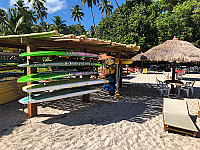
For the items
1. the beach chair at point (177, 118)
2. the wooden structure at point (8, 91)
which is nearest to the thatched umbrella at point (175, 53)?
the beach chair at point (177, 118)

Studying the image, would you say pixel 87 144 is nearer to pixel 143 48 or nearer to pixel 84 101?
pixel 84 101

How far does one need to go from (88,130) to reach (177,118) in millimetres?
2928

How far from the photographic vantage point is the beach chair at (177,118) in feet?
10.8

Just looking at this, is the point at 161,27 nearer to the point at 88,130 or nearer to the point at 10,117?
the point at 88,130

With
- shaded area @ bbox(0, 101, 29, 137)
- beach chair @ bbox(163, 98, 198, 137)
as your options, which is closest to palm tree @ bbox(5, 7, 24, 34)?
shaded area @ bbox(0, 101, 29, 137)

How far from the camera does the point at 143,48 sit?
68.1ft

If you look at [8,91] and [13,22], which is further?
[13,22]

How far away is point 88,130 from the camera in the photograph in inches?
131

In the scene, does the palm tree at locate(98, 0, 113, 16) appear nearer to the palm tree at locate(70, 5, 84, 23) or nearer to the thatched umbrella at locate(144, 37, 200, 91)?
the palm tree at locate(70, 5, 84, 23)

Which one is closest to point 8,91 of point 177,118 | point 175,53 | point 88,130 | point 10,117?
point 10,117

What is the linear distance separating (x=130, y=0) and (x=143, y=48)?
42.7ft

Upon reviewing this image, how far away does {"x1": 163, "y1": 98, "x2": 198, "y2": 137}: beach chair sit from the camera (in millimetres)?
3297

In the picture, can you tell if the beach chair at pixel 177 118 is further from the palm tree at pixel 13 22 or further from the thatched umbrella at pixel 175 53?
the palm tree at pixel 13 22

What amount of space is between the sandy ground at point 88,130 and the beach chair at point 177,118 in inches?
8.0
